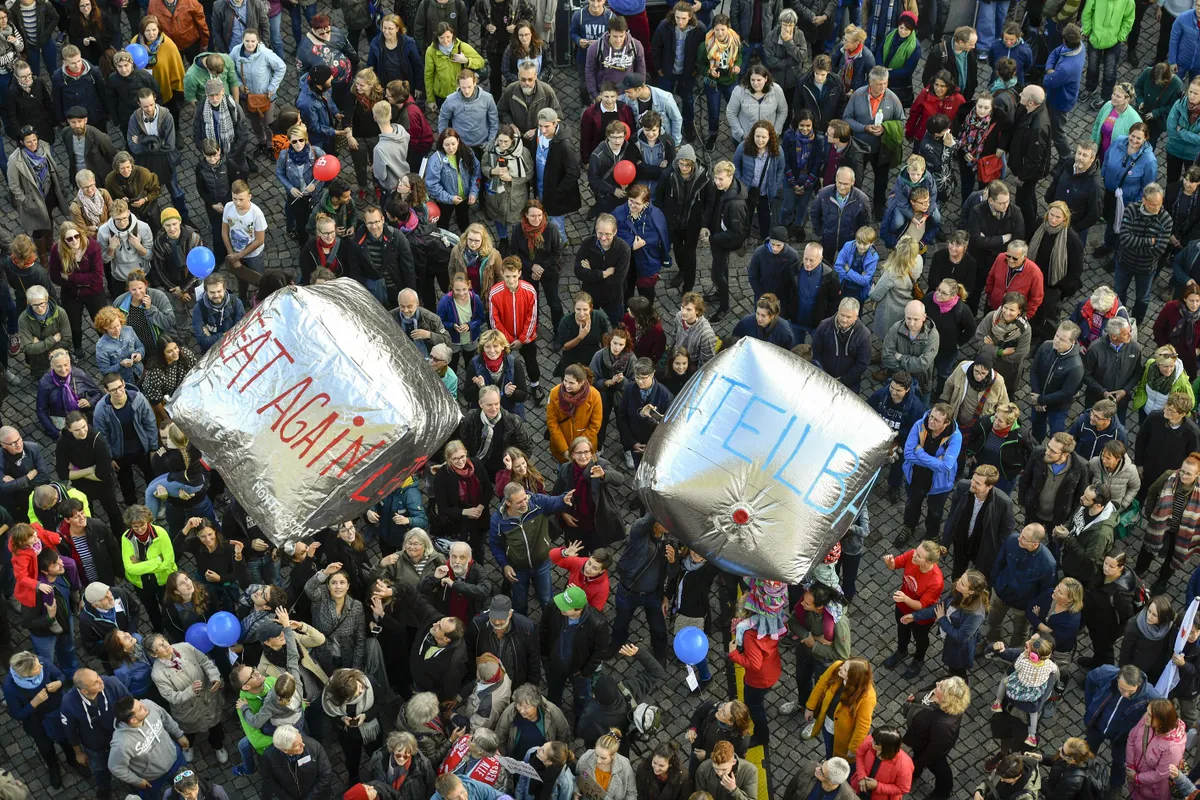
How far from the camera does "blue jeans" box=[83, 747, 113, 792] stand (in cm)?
1700

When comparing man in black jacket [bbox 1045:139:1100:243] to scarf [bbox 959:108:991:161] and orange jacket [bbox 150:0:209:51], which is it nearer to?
scarf [bbox 959:108:991:161]

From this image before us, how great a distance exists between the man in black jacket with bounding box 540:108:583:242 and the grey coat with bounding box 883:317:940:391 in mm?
3536

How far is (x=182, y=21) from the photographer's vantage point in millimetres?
23234

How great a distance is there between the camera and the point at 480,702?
16.5 meters

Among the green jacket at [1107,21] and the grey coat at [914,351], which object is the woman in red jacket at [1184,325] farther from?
the green jacket at [1107,21]

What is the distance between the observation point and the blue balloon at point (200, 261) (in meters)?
20.2

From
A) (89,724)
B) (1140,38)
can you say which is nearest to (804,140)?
(1140,38)

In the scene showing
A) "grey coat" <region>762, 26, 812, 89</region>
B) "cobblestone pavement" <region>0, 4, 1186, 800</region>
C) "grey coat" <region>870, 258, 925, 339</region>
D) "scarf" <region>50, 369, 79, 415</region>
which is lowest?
"cobblestone pavement" <region>0, 4, 1186, 800</region>

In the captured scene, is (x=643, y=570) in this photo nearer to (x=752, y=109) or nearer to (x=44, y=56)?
(x=752, y=109)

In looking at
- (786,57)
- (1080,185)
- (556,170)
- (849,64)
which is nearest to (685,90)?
(786,57)

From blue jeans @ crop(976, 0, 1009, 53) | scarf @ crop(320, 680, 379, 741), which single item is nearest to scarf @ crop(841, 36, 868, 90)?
blue jeans @ crop(976, 0, 1009, 53)

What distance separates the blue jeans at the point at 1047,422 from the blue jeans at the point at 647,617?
4.20m

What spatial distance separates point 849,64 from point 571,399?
5.67 m

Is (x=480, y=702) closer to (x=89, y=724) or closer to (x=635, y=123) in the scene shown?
(x=89, y=724)
